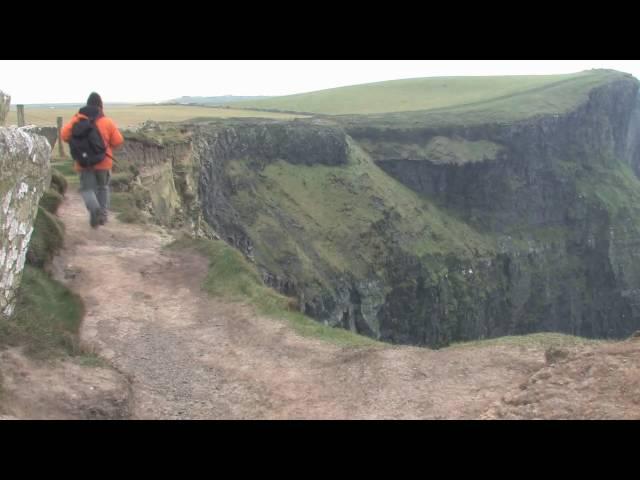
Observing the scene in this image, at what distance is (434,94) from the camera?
15488 cm

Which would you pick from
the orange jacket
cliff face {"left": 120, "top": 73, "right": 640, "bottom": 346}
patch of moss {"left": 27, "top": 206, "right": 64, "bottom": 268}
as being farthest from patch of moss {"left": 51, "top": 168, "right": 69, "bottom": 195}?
cliff face {"left": 120, "top": 73, "right": 640, "bottom": 346}

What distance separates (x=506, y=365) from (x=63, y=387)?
668 cm

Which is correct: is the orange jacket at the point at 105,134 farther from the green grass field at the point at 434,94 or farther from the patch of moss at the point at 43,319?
the green grass field at the point at 434,94

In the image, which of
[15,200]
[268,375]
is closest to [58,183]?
[15,200]

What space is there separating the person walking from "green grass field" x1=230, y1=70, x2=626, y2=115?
363 feet

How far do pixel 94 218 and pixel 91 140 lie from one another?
10.1ft

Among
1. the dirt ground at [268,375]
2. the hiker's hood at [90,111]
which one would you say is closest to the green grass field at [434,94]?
the hiker's hood at [90,111]

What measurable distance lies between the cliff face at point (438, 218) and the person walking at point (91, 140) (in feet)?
123

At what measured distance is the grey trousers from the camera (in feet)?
55.4

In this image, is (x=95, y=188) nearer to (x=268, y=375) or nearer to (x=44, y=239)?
(x=44, y=239)

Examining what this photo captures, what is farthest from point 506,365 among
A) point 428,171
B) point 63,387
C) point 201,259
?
point 428,171

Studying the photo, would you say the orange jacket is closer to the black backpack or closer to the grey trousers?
the black backpack

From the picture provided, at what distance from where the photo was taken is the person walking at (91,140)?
51.0 feet

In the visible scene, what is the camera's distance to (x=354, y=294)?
240 feet
